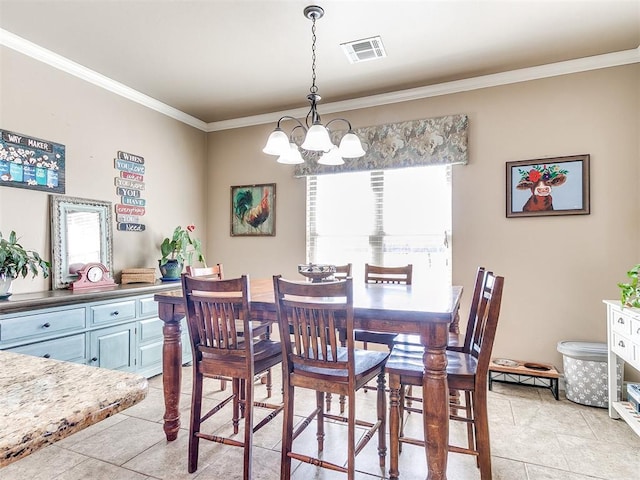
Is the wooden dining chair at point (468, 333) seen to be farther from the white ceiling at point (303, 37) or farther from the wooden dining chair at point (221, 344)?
the white ceiling at point (303, 37)

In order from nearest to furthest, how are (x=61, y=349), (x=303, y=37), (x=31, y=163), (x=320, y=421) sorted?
(x=320, y=421) < (x=61, y=349) < (x=303, y=37) < (x=31, y=163)

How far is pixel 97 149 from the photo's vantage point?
11.3 feet

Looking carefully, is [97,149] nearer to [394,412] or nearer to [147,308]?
[147,308]

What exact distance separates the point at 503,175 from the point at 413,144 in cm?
86

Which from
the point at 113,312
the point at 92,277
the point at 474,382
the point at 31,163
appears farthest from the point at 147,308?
the point at 474,382

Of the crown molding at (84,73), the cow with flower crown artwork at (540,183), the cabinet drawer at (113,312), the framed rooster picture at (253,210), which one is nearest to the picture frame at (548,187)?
the cow with flower crown artwork at (540,183)

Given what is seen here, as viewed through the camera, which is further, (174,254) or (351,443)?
(174,254)

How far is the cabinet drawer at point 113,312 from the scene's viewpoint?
9.54 ft

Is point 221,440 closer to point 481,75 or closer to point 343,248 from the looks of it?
point 343,248

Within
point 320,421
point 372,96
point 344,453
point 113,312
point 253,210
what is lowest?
point 344,453

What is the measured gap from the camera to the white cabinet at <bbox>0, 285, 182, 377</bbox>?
244cm

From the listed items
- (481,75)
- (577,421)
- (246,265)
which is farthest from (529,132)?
(246,265)

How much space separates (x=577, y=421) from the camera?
2568 millimetres

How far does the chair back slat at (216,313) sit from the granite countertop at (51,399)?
0.93 m
